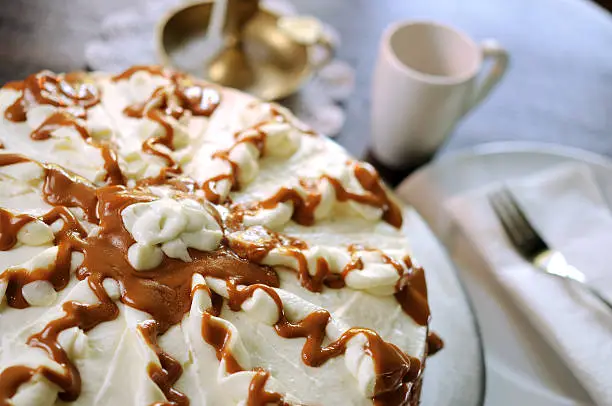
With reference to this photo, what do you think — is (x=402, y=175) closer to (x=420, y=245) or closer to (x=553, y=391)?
(x=420, y=245)

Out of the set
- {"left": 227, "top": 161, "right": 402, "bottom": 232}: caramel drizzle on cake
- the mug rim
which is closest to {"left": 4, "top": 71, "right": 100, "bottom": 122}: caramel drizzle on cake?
{"left": 227, "top": 161, "right": 402, "bottom": 232}: caramel drizzle on cake

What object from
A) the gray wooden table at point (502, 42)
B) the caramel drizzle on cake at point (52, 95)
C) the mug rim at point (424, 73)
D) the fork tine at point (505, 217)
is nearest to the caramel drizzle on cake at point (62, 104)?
the caramel drizzle on cake at point (52, 95)

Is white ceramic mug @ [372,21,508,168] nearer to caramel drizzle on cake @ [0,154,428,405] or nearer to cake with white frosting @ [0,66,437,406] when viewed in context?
cake with white frosting @ [0,66,437,406]

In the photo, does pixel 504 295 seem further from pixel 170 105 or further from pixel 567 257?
pixel 170 105

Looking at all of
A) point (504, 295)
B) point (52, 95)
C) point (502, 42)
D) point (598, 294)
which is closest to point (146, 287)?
point (52, 95)

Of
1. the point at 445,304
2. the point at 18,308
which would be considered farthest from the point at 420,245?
the point at 18,308

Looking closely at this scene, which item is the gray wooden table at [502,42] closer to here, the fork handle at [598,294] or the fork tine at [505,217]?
the fork tine at [505,217]
